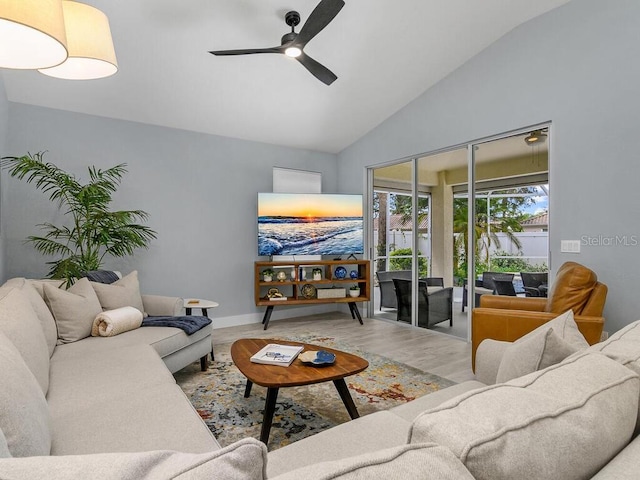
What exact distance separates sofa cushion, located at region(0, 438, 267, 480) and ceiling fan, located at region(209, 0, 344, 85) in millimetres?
2516

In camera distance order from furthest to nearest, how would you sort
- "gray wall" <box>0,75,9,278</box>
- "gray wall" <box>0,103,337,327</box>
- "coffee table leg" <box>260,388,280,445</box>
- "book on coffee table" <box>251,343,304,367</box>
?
"gray wall" <box>0,103,337,327</box> → "gray wall" <box>0,75,9,278</box> → "book on coffee table" <box>251,343,304,367</box> → "coffee table leg" <box>260,388,280,445</box>

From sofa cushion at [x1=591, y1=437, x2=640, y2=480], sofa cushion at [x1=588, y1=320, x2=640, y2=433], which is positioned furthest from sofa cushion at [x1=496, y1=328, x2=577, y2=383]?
sofa cushion at [x1=591, y1=437, x2=640, y2=480]

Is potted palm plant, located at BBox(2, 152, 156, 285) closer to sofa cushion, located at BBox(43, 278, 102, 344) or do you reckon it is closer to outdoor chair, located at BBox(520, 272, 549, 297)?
sofa cushion, located at BBox(43, 278, 102, 344)

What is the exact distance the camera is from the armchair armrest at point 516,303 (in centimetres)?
306

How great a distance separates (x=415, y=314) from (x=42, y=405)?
13.7 feet

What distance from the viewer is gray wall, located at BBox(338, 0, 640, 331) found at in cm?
297

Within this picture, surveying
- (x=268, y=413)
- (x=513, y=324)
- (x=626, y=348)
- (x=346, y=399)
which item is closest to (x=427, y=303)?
(x=513, y=324)

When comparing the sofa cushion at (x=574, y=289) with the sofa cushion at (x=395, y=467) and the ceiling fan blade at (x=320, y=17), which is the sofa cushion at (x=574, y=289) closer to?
the ceiling fan blade at (x=320, y=17)

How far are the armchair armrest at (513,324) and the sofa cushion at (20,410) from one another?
2.67 metres

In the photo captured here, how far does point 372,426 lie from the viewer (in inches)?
55.6

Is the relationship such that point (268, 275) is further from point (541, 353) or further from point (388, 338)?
point (541, 353)

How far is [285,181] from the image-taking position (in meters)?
5.34

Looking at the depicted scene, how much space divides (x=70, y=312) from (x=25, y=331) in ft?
3.03

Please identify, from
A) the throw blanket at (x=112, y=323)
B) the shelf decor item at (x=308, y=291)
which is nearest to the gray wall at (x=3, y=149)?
the throw blanket at (x=112, y=323)
